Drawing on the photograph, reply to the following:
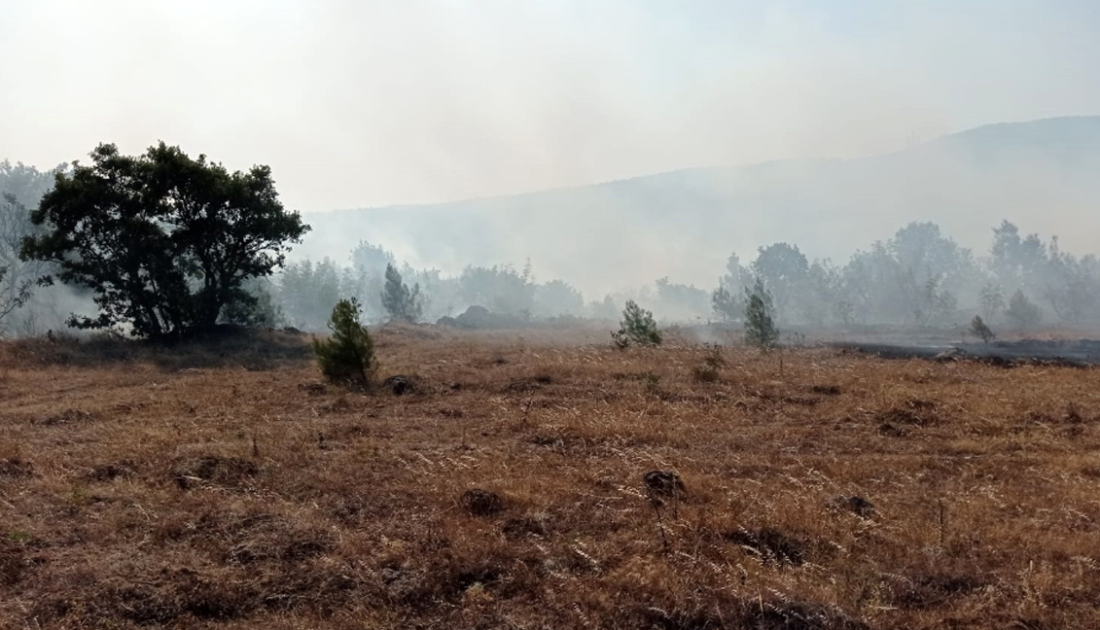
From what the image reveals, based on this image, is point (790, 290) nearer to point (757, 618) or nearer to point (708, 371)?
point (708, 371)

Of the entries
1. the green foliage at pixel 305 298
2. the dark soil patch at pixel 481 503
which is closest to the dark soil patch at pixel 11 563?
the dark soil patch at pixel 481 503

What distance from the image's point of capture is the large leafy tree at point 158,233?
2428cm

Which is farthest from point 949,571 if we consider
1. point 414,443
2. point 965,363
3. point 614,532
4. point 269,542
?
point 965,363

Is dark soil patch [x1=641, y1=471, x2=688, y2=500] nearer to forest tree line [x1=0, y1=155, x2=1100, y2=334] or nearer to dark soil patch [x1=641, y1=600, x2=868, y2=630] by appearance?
dark soil patch [x1=641, y1=600, x2=868, y2=630]

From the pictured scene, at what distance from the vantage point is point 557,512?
22.5ft

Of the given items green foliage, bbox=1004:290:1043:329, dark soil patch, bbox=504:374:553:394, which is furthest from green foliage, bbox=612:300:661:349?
green foliage, bbox=1004:290:1043:329

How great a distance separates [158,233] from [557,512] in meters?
23.1

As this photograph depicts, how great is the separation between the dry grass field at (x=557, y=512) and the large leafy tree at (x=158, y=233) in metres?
12.8

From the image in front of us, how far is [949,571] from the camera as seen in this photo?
5.51 meters

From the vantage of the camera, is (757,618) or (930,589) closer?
(757,618)

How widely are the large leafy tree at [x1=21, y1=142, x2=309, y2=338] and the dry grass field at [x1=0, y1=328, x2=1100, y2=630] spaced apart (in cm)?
1281

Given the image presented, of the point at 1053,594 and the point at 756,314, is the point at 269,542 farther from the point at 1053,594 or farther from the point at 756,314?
the point at 756,314

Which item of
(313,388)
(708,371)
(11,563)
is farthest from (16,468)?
(708,371)

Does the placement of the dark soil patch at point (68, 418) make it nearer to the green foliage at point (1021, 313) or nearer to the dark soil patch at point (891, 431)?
the dark soil patch at point (891, 431)
